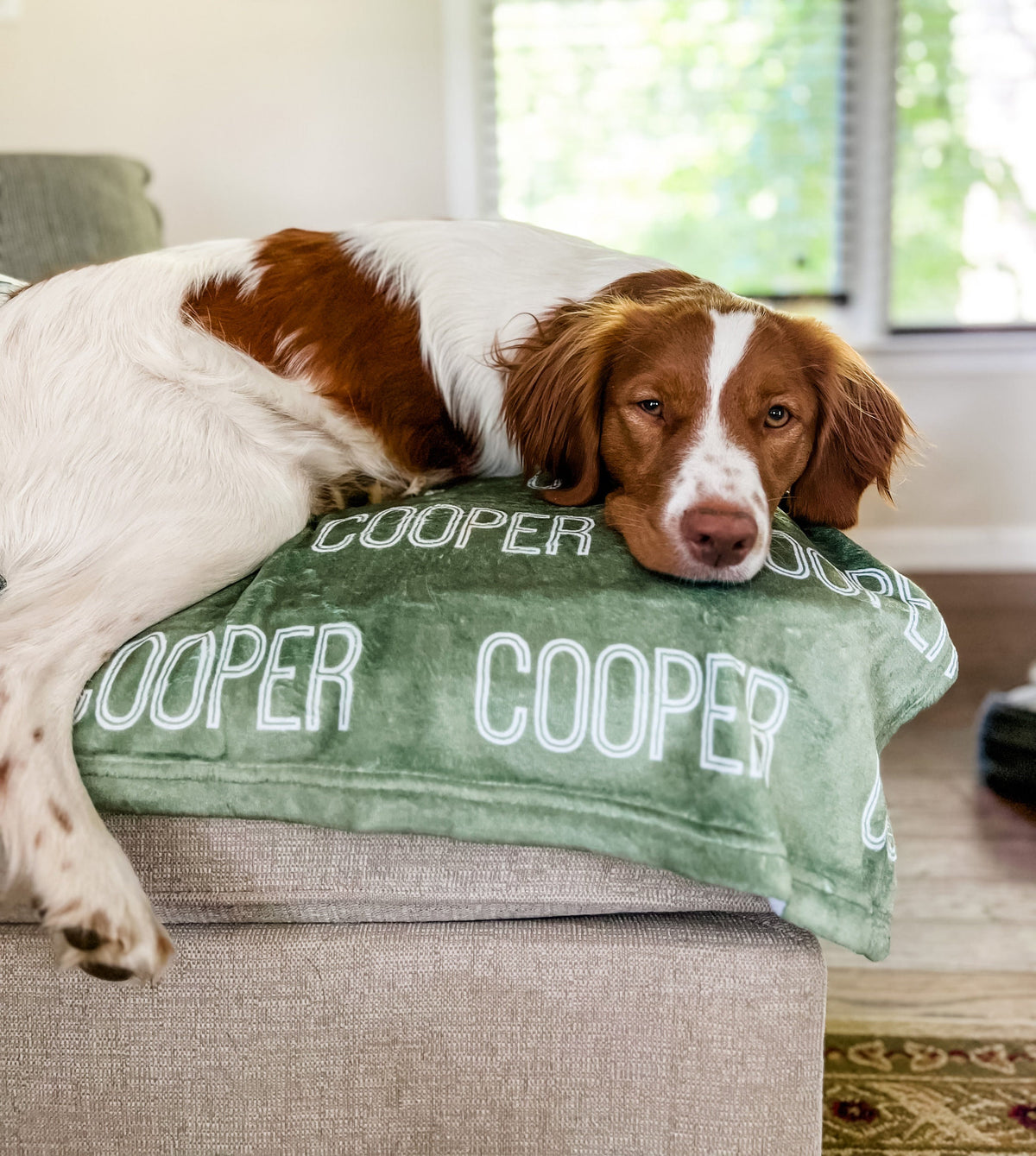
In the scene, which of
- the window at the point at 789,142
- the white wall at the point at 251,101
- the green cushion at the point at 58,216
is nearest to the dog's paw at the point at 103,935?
the green cushion at the point at 58,216

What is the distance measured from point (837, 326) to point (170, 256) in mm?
2750

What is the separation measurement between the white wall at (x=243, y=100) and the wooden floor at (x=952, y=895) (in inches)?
87.8

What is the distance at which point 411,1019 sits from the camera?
2.90ft

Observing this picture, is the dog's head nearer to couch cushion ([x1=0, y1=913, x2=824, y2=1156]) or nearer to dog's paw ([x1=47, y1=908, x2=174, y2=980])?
couch cushion ([x1=0, y1=913, x2=824, y2=1156])

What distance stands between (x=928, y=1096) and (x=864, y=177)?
2.99 metres

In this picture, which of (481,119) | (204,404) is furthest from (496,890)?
(481,119)

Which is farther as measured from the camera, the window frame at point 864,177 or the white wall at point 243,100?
the window frame at point 864,177

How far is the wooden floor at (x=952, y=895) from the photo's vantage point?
4.52 ft

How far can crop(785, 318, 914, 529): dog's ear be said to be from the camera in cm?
112

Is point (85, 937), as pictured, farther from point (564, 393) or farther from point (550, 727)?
point (564, 393)

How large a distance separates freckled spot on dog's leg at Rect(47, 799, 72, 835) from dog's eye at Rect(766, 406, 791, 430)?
78cm

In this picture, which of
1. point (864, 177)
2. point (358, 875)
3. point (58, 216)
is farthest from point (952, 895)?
point (864, 177)

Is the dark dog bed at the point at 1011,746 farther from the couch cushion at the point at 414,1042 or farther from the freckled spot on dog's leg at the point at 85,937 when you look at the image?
the freckled spot on dog's leg at the point at 85,937

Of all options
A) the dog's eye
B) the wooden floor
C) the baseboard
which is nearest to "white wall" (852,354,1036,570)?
the baseboard
